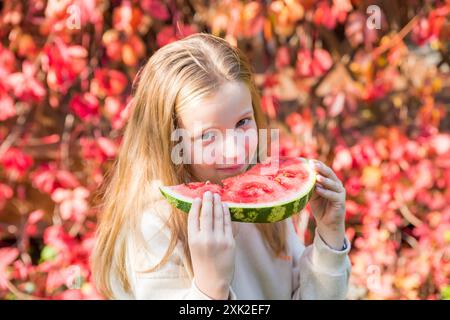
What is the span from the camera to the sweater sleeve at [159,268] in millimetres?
1872

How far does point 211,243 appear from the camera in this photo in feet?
5.31

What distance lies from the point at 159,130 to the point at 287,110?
2033mm

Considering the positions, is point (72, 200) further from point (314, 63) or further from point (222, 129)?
point (222, 129)

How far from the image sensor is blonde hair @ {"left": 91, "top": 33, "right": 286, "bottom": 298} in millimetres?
1883

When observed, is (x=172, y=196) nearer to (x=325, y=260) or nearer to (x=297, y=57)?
(x=325, y=260)

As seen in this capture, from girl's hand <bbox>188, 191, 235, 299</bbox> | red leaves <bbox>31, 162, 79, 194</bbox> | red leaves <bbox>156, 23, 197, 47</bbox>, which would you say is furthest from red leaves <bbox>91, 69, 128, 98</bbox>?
girl's hand <bbox>188, 191, 235, 299</bbox>

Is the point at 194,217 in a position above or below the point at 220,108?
below

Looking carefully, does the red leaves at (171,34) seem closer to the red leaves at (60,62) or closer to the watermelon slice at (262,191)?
the red leaves at (60,62)

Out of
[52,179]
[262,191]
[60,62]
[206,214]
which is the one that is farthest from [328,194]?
[52,179]

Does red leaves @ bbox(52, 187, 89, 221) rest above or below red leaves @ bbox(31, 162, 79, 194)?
below

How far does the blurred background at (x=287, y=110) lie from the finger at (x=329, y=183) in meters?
1.62

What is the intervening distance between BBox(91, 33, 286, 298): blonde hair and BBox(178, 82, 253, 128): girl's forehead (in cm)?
2

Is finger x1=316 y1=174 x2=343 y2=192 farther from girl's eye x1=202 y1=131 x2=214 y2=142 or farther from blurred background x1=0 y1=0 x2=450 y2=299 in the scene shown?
blurred background x1=0 y1=0 x2=450 y2=299

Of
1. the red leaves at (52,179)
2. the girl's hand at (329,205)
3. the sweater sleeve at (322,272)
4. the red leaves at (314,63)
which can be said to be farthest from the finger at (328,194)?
the red leaves at (52,179)
